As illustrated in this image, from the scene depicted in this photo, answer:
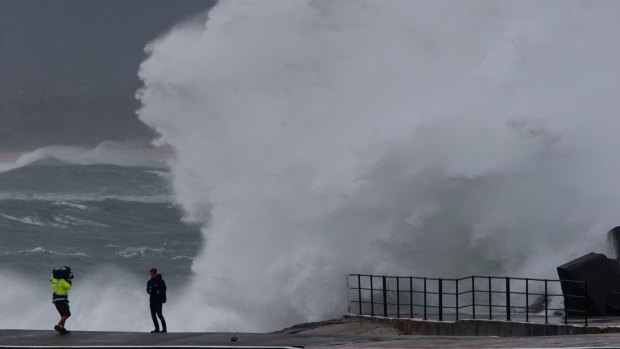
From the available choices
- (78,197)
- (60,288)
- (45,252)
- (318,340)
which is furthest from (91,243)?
(318,340)

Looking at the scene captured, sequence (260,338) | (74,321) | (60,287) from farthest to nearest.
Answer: (74,321) → (60,287) → (260,338)

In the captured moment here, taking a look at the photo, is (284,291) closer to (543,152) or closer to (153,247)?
(543,152)

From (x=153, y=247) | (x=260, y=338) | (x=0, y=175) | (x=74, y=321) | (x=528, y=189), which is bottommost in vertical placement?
(x=260, y=338)

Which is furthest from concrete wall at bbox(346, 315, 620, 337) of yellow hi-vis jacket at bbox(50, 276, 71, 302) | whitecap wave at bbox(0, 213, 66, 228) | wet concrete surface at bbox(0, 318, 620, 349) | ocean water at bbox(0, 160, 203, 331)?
whitecap wave at bbox(0, 213, 66, 228)

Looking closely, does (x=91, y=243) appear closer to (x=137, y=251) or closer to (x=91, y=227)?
(x=137, y=251)

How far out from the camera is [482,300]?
24.1m

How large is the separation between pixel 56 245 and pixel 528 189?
88.5ft

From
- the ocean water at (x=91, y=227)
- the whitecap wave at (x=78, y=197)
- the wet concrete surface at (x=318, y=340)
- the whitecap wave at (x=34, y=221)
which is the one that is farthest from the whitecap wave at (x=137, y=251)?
the wet concrete surface at (x=318, y=340)

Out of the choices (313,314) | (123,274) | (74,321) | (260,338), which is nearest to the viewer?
(260,338)

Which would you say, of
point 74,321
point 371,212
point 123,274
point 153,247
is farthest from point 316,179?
point 153,247

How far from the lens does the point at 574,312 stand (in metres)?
19.7

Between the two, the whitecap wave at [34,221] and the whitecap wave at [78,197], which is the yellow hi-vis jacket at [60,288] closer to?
the whitecap wave at [34,221]

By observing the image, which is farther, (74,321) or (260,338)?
(74,321)

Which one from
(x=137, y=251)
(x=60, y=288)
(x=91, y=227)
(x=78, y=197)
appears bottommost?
(x=60, y=288)
